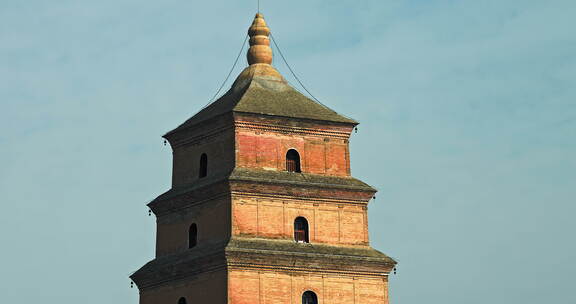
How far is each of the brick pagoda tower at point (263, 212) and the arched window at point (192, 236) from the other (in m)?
0.03

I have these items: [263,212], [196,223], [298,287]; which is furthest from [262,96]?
[298,287]

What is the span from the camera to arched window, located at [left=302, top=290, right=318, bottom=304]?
5006cm

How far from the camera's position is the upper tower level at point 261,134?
51.2 metres

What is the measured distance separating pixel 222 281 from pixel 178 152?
5984 mm

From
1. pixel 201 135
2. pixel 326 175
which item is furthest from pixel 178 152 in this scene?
pixel 326 175

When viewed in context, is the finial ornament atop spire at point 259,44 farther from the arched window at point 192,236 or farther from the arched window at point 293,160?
the arched window at point 192,236

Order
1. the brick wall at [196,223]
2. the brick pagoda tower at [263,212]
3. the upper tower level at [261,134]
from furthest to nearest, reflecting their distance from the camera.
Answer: the upper tower level at [261,134]
the brick wall at [196,223]
the brick pagoda tower at [263,212]

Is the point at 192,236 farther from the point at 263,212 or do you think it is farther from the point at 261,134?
the point at 261,134

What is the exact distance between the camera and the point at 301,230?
5097 cm

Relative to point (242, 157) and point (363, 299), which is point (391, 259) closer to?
point (363, 299)

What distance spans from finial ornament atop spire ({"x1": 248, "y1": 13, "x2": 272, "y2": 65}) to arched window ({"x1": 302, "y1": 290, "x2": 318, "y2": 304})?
894 centimetres

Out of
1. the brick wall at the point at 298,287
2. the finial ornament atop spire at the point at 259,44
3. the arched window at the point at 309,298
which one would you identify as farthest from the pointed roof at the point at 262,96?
the arched window at the point at 309,298

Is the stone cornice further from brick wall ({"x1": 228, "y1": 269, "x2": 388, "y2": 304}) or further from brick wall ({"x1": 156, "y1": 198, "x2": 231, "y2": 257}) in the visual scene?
brick wall ({"x1": 228, "y1": 269, "x2": 388, "y2": 304})

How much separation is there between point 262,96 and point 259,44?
9.64 feet
